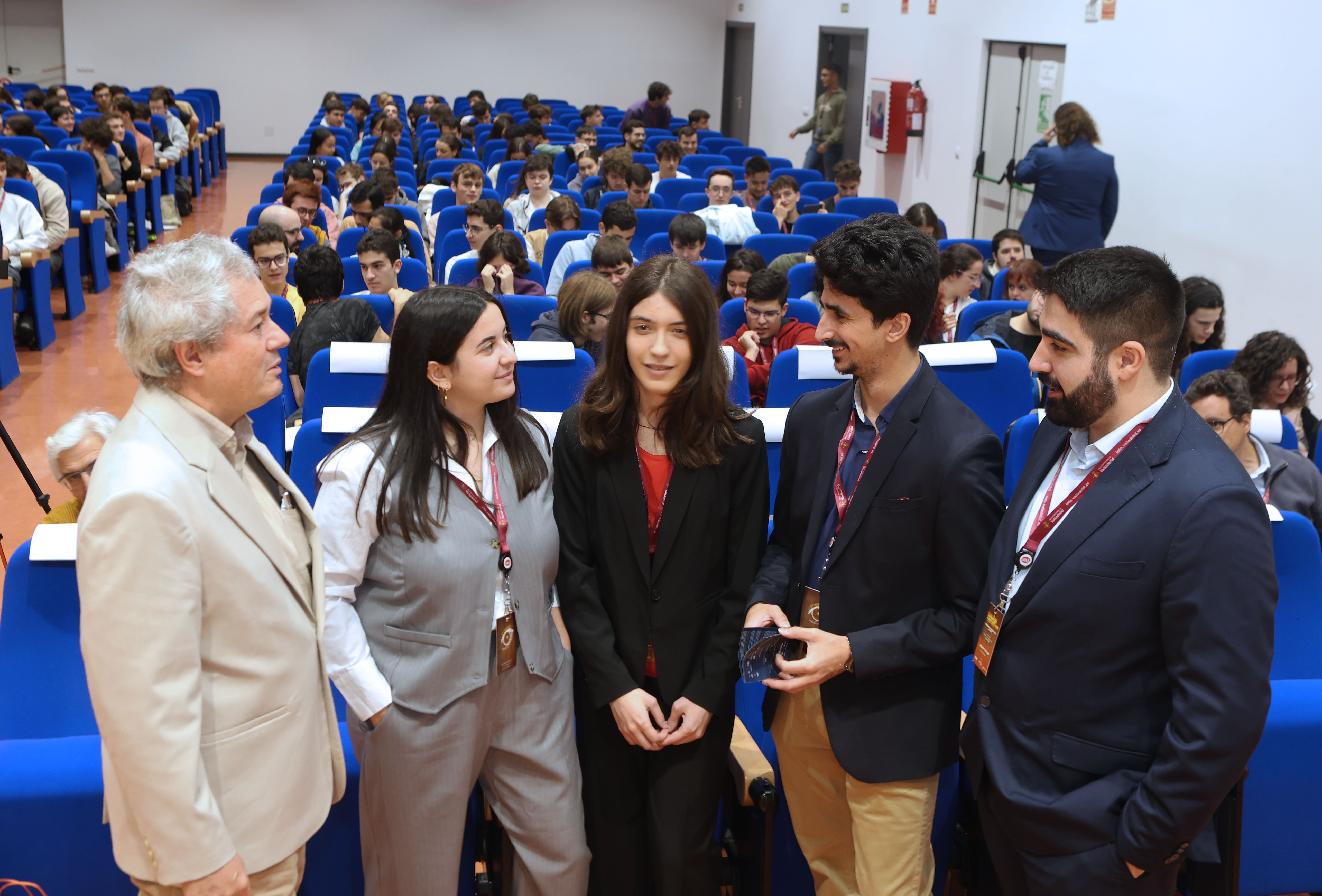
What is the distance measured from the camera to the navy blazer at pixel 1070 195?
6.71m

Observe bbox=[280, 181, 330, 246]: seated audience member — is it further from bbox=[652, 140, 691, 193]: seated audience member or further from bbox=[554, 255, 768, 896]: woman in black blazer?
bbox=[554, 255, 768, 896]: woman in black blazer

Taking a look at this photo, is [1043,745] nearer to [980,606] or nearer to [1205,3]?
[980,606]

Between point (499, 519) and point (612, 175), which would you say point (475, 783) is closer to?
point (499, 519)

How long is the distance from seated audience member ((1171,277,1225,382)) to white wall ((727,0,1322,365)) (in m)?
1.64

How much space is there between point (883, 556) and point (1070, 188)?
5.94 meters

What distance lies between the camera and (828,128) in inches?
480

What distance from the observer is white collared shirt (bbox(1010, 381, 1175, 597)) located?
1523 millimetres

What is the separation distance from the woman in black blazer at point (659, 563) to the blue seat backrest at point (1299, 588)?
1.20m

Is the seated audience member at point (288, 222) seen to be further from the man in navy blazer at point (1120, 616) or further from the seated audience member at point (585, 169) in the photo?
the man in navy blazer at point (1120, 616)

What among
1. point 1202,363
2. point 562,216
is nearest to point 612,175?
point 562,216

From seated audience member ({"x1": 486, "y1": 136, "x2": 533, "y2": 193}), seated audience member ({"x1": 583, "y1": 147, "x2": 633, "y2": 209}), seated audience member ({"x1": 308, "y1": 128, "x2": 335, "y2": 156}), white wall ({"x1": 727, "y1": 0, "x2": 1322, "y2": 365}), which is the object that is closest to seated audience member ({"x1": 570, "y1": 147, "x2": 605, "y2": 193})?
seated audience member ({"x1": 583, "y1": 147, "x2": 633, "y2": 209})

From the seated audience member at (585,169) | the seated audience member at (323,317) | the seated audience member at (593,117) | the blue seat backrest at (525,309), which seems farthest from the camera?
the seated audience member at (593,117)

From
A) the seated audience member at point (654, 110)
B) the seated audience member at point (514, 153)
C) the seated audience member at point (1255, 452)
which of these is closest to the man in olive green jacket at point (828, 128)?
the seated audience member at point (654, 110)

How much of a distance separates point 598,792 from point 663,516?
20.6 inches
